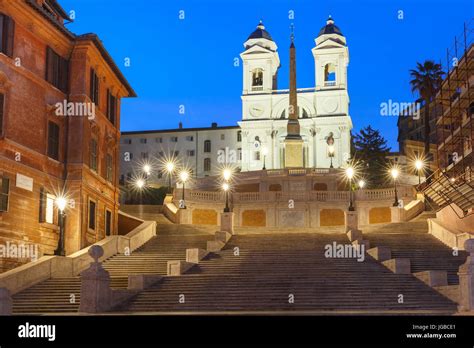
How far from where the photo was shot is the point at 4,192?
2964cm

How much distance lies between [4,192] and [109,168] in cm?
1296

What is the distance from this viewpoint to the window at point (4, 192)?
29391mm

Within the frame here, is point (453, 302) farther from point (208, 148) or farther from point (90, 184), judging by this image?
point (208, 148)

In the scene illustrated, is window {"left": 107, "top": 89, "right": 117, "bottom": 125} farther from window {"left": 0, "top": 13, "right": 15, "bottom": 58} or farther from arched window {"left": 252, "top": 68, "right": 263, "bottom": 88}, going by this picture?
arched window {"left": 252, "top": 68, "right": 263, "bottom": 88}

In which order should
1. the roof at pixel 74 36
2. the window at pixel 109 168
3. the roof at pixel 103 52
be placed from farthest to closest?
the window at pixel 109 168 → the roof at pixel 103 52 → the roof at pixel 74 36

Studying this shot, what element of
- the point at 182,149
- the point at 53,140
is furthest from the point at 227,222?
the point at 182,149

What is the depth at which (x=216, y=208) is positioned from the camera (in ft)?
185

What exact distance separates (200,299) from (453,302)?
28.3 ft

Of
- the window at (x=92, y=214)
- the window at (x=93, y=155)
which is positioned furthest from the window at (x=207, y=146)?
the window at (x=92, y=214)

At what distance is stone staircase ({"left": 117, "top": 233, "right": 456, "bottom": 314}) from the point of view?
24.9 meters

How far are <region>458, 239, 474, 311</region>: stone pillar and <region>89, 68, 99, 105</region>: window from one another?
2145cm

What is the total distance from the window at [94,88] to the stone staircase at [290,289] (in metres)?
11.6

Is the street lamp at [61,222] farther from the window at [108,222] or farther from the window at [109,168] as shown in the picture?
the window at [109,168]
